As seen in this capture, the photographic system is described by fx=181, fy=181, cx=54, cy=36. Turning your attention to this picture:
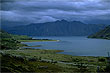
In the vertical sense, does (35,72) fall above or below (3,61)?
below

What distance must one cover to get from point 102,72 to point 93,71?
8.39ft

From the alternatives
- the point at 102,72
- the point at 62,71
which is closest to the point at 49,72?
the point at 62,71

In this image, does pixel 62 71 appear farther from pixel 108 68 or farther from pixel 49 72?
pixel 108 68

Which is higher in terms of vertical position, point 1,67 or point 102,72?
point 1,67

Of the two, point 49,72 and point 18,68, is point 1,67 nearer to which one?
point 18,68

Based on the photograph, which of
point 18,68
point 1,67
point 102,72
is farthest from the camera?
point 102,72

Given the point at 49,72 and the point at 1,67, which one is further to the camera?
the point at 49,72

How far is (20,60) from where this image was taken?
45594mm

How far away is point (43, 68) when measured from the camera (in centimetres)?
4506

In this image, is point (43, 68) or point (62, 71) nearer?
point (62, 71)

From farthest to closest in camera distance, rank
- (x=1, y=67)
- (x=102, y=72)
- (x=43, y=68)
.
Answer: (x=43, y=68) < (x=102, y=72) < (x=1, y=67)

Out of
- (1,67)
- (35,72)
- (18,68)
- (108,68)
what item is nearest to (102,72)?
(108,68)

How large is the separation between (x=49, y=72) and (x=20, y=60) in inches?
367

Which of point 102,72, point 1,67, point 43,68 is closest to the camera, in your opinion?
point 1,67
